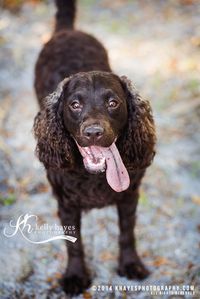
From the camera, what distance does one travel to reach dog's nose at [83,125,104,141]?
303 centimetres

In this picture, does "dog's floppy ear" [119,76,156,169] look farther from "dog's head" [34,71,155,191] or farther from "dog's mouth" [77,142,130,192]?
"dog's mouth" [77,142,130,192]

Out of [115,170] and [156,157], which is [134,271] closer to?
[115,170]

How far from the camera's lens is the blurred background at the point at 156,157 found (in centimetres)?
426

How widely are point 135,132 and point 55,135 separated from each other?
2.21ft

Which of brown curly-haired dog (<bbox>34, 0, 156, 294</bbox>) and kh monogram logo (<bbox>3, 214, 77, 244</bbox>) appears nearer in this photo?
brown curly-haired dog (<bbox>34, 0, 156, 294</bbox>)

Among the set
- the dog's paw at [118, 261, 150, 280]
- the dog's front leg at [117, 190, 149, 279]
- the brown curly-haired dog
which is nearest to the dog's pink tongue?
the brown curly-haired dog

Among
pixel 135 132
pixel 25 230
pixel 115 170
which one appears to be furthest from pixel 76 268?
pixel 135 132

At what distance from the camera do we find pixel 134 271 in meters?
4.25

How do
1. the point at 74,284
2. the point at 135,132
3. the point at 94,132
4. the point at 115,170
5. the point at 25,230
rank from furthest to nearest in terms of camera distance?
1. the point at 25,230
2. the point at 74,284
3. the point at 135,132
4. the point at 115,170
5. the point at 94,132

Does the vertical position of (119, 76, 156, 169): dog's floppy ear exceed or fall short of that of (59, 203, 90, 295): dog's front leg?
it exceeds it

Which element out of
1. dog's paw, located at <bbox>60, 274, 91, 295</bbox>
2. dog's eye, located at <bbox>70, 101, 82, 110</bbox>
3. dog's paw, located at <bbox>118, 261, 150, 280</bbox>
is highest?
dog's eye, located at <bbox>70, 101, 82, 110</bbox>

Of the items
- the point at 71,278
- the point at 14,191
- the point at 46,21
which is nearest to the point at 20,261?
the point at 71,278

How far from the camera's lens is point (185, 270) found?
4.23 metres

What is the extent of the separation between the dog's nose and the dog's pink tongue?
281 millimetres
